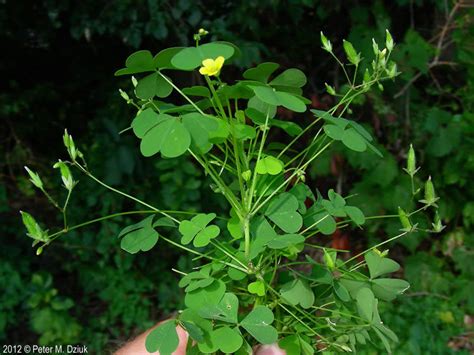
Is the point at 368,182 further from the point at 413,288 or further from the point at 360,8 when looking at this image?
the point at 360,8

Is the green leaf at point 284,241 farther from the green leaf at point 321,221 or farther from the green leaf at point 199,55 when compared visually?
the green leaf at point 199,55

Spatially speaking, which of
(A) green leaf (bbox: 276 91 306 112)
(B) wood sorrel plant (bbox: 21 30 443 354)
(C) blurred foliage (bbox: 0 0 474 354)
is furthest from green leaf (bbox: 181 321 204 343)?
(C) blurred foliage (bbox: 0 0 474 354)

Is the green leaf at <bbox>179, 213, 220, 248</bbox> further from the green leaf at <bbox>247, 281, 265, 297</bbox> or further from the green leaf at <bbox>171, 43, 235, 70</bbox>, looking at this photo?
the green leaf at <bbox>171, 43, 235, 70</bbox>

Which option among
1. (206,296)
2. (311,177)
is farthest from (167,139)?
(311,177)

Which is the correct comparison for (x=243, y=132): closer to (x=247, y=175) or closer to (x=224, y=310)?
(x=247, y=175)

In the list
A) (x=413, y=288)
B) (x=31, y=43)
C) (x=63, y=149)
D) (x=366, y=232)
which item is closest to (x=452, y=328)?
(x=413, y=288)

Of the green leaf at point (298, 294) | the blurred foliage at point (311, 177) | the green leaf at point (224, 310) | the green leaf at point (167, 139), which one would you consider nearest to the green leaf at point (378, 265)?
the green leaf at point (298, 294)
